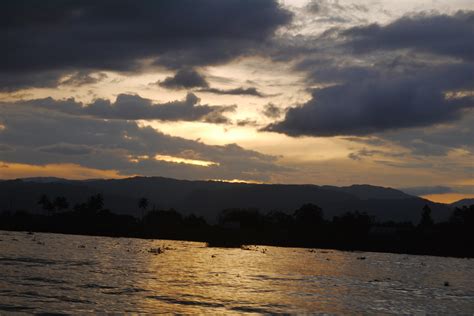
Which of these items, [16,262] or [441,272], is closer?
[16,262]

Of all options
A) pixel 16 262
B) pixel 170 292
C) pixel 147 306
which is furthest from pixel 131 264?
pixel 147 306

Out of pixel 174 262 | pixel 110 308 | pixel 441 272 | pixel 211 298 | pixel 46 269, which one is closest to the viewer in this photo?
pixel 110 308

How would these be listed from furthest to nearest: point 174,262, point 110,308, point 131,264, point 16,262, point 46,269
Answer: point 174,262, point 131,264, point 16,262, point 46,269, point 110,308

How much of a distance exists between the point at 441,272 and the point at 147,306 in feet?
298

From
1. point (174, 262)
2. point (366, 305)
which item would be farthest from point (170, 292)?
point (174, 262)

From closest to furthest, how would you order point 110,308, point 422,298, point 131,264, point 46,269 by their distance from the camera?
point 110,308 → point 422,298 → point 46,269 → point 131,264

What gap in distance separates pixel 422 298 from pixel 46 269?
55078mm

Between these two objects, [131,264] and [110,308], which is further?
[131,264]

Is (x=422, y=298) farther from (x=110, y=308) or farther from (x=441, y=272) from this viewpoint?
(x=441, y=272)

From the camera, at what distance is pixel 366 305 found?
228 feet

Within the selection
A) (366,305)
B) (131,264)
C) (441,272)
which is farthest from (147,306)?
(441,272)

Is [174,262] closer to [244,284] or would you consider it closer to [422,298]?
[244,284]

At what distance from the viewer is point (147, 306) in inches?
2272

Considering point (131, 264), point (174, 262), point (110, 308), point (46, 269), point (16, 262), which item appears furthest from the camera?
point (174, 262)
